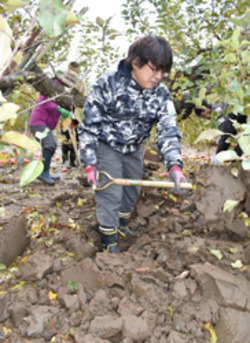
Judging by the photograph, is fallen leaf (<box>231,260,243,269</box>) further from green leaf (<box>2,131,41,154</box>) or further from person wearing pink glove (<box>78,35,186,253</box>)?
green leaf (<box>2,131,41,154</box>)

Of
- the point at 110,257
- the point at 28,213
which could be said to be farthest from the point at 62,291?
the point at 28,213

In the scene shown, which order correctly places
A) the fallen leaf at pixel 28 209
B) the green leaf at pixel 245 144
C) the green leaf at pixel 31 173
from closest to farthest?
the green leaf at pixel 31 173, the green leaf at pixel 245 144, the fallen leaf at pixel 28 209

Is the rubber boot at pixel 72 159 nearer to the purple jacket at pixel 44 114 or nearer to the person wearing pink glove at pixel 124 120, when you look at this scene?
the purple jacket at pixel 44 114

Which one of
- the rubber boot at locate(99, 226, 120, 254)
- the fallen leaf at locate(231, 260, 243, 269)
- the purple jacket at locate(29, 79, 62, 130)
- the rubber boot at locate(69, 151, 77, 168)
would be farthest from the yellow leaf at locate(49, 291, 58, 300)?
the rubber boot at locate(69, 151, 77, 168)

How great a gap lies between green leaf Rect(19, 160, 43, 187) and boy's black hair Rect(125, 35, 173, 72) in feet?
4.87

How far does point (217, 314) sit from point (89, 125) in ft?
4.86

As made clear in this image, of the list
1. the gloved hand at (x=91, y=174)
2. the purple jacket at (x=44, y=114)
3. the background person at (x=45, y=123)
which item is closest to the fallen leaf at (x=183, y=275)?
the gloved hand at (x=91, y=174)

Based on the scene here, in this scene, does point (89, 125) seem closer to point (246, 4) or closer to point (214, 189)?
point (214, 189)

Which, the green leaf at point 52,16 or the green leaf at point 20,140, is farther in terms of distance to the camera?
the green leaf at point 20,140

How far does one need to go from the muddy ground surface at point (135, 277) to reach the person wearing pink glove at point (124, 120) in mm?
283

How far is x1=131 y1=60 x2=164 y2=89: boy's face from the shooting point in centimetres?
195

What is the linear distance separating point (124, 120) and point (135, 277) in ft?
→ 3.79

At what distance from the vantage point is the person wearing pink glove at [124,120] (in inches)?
78.0

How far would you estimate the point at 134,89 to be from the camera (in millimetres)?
2111
